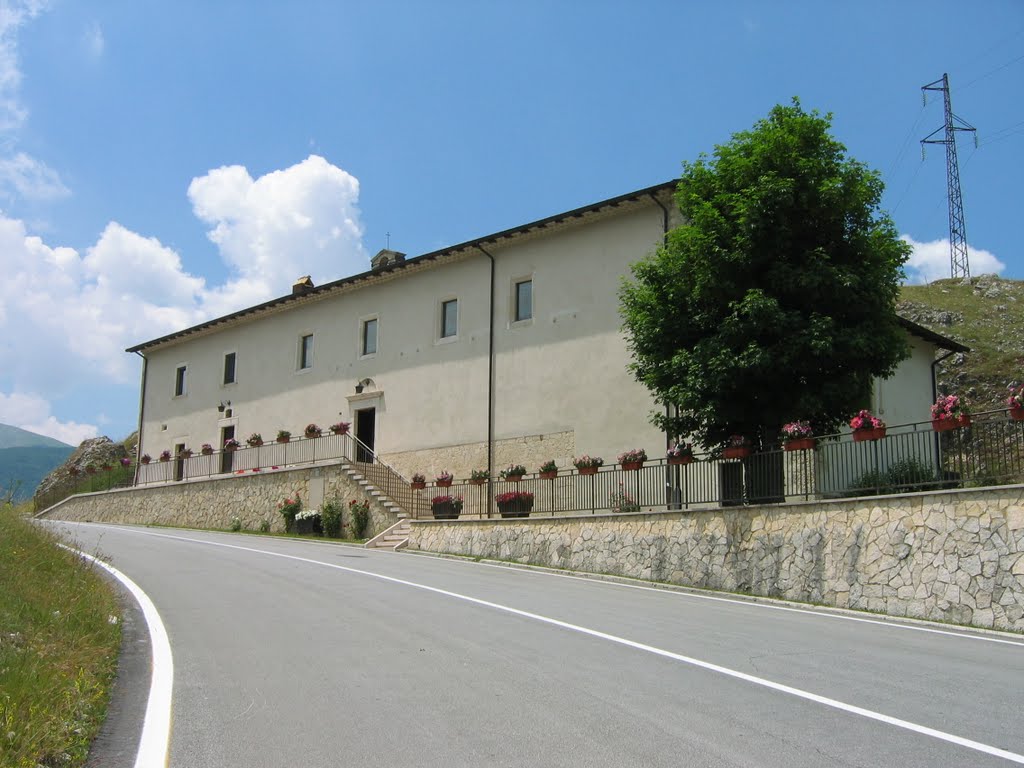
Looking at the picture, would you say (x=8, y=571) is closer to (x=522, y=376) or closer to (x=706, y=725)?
(x=706, y=725)

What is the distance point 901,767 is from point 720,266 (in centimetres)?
1327

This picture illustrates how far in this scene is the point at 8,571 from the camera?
9.92m

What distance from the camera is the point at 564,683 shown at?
22.3 ft

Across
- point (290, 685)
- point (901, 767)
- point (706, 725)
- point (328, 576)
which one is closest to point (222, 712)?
point (290, 685)

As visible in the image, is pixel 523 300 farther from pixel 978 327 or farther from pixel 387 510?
pixel 978 327

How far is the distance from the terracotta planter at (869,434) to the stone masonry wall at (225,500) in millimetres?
14738

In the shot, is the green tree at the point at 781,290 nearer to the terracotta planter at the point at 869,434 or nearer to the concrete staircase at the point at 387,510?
the terracotta planter at the point at 869,434

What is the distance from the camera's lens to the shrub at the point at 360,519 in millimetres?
26797

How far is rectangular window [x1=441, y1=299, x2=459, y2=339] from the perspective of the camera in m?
29.4

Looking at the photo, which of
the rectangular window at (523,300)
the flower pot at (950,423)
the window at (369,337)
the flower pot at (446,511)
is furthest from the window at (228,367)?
the flower pot at (950,423)

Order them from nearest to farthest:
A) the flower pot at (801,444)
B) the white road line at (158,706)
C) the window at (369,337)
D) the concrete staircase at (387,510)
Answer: the white road line at (158,706)
the flower pot at (801,444)
the concrete staircase at (387,510)
the window at (369,337)

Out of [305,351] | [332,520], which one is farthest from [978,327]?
[332,520]

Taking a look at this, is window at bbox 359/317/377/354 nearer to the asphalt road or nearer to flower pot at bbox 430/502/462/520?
flower pot at bbox 430/502/462/520

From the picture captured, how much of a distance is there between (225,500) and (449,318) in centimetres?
1069
